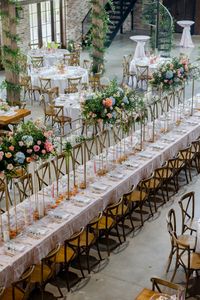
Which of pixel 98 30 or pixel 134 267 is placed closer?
pixel 134 267

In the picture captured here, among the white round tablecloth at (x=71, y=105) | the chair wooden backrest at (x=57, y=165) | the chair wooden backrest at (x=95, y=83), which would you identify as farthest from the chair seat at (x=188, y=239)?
the chair wooden backrest at (x=95, y=83)

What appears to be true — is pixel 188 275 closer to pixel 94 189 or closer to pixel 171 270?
pixel 171 270

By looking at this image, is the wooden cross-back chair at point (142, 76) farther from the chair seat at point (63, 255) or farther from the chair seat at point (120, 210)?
the chair seat at point (63, 255)

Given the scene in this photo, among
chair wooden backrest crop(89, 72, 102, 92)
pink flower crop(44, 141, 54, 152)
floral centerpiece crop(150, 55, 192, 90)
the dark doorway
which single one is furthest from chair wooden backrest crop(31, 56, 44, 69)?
the dark doorway

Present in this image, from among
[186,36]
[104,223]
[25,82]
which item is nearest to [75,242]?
[104,223]

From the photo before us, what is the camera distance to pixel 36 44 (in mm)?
20750

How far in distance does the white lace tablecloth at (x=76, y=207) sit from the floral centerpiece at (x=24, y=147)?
3.11 feet

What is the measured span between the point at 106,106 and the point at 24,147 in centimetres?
218

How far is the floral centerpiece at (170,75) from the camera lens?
36.4 feet

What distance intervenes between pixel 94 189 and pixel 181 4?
20.1m

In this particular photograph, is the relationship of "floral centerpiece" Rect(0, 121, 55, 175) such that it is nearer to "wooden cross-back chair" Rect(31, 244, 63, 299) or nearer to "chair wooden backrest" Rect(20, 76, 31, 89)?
"wooden cross-back chair" Rect(31, 244, 63, 299)

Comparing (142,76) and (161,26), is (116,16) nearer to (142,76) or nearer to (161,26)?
(161,26)

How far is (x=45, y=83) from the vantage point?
1590 centimetres

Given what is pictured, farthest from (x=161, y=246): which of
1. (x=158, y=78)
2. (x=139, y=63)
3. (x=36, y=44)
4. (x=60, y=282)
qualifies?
(x=36, y=44)
